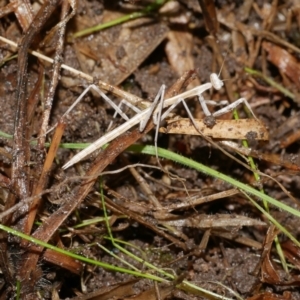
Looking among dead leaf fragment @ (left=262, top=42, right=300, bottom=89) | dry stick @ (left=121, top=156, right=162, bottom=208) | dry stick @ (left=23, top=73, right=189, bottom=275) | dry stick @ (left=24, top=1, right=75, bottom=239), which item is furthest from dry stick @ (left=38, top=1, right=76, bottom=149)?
dead leaf fragment @ (left=262, top=42, right=300, bottom=89)

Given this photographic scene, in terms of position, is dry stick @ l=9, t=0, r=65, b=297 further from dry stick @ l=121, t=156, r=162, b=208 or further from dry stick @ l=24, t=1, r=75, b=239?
dry stick @ l=121, t=156, r=162, b=208

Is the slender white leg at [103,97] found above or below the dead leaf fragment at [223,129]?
above

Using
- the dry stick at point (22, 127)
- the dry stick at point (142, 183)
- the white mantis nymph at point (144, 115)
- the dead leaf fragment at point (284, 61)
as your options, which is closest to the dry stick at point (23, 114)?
the dry stick at point (22, 127)

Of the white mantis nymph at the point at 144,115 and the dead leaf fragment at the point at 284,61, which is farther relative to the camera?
the dead leaf fragment at the point at 284,61

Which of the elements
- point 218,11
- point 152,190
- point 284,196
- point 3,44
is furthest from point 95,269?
point 218,11

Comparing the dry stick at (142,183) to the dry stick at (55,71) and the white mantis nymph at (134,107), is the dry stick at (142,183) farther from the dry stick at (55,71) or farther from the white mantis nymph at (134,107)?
the dry stick at (55,71)

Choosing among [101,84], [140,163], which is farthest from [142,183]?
[101,84]

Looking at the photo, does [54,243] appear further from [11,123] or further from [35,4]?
[35,4]

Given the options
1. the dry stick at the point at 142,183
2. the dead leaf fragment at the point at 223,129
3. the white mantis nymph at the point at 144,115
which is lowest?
the dry stick at the point at 142,183
